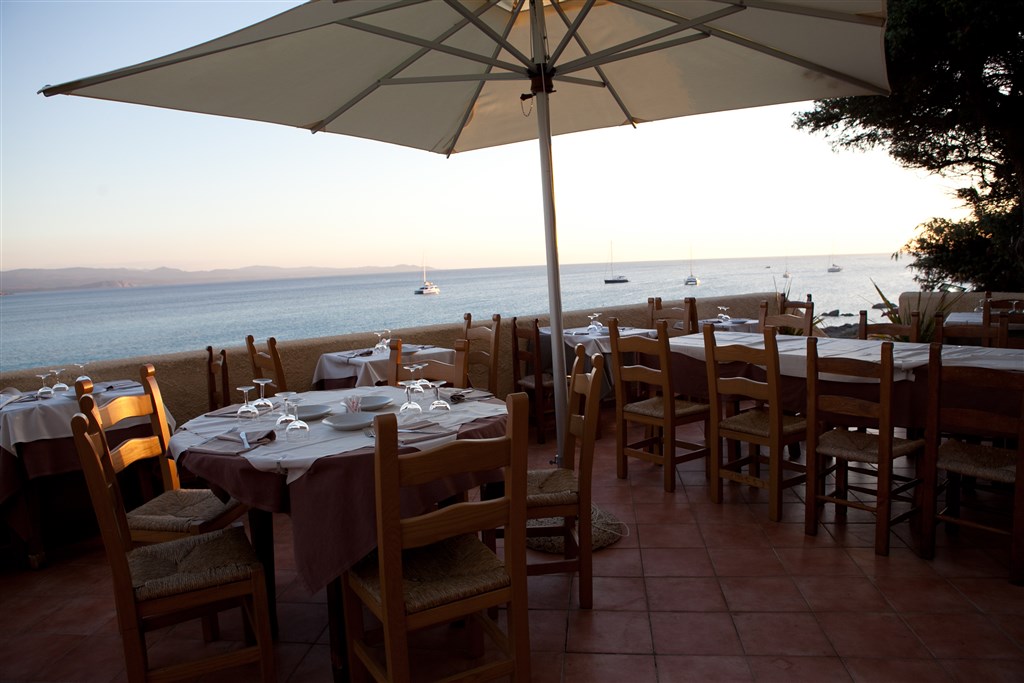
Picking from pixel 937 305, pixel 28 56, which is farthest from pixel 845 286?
pixel 28 56

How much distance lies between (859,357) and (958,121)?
715 cm

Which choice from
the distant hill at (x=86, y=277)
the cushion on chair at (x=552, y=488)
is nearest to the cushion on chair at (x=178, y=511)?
the cushion on chair at (x=552, y=488)

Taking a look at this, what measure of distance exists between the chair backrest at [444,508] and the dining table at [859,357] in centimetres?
226

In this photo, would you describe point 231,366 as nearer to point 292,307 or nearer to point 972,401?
point 972,401

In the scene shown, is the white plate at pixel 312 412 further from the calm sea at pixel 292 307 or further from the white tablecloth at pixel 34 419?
the calm sea at pixel 292 307

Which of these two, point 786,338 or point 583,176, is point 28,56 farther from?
point 583,176

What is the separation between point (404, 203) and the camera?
5394cm

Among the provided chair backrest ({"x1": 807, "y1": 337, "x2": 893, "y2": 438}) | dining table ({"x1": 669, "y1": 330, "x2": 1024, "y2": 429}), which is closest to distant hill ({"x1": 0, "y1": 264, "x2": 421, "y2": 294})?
dining table ({"x1": 669, "y1": 330, "x2": 1024, "y2": 429})

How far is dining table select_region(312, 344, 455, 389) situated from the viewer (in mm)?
4949

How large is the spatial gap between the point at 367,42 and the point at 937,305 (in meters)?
7.53

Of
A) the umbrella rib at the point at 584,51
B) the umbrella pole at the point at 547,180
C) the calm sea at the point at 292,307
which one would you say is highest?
the umbrella rib at the point at 584,51

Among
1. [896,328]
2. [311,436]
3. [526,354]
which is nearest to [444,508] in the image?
→ [311,436]

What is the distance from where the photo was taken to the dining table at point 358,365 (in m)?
4.95

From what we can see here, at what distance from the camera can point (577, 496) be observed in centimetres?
264
